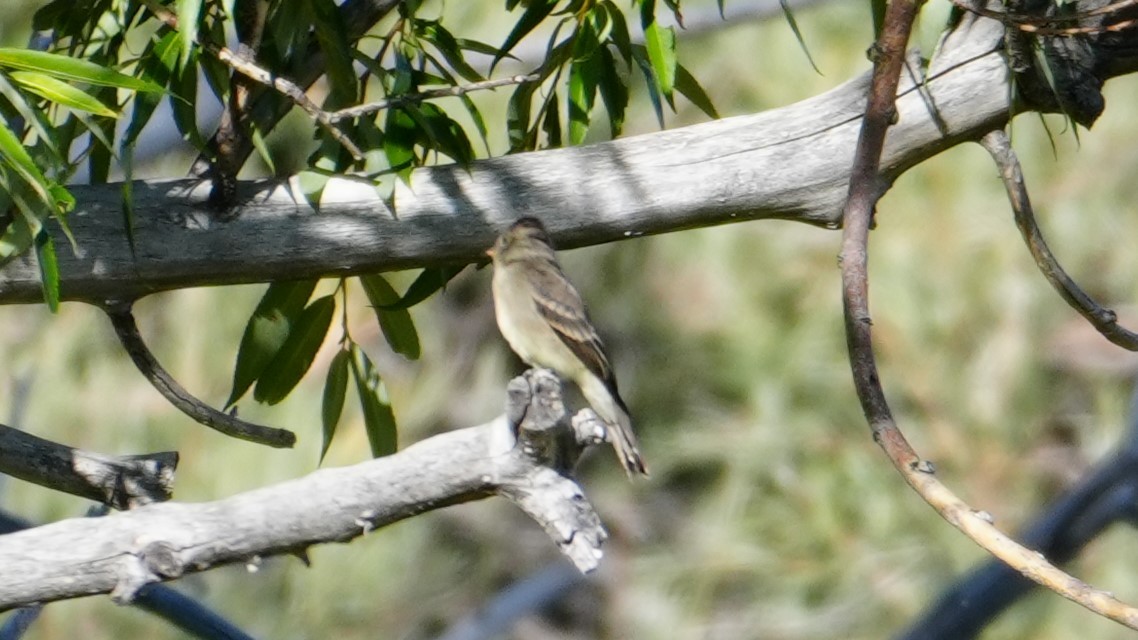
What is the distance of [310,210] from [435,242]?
16 centimetres

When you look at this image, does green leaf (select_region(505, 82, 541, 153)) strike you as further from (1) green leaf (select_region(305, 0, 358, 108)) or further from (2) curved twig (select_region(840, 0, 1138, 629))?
(2) curved twig (select_region(840, 0, 1138, 629))

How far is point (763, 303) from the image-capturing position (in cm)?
591

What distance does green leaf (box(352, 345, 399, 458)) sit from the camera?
2268 millimetres

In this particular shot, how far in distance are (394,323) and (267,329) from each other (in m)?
0.19

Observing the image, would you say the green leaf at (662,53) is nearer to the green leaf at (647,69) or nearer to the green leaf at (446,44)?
the green leaf at (647,69)

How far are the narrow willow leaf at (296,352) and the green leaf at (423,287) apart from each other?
82 mm

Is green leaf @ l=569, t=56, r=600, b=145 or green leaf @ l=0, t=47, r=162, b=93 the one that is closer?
green leaf @ l=0, t=47, r=162, b=93

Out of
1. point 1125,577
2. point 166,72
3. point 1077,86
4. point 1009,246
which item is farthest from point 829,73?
point 166,72

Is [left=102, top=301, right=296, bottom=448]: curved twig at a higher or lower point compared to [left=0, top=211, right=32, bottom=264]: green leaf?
lower

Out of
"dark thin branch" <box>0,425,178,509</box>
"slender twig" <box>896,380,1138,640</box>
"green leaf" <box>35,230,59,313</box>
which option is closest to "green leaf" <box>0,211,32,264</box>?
"green leaf" <box>35,230,59,313</box>

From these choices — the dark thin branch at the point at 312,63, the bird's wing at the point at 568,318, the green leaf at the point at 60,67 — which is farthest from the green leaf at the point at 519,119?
the bird's wing at the point at 568,318

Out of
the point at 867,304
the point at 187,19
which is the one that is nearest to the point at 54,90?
the point at 187,19

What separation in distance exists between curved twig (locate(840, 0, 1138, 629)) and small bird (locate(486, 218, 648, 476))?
121 centimetres

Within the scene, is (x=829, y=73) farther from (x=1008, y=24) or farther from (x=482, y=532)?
(x=1008, y=24)
